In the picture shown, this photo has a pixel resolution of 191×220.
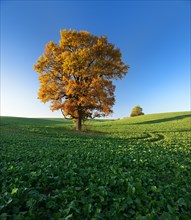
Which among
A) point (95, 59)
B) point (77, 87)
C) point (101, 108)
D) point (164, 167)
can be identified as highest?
point (95, 59)

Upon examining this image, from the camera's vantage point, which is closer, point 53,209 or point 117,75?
point 53,209

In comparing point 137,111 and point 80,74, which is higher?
point 80,74

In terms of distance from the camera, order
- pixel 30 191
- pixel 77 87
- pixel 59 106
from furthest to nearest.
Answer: pixel 59 106
pixel 77 87
pixel 30 191

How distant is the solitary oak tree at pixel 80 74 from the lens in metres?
24.8

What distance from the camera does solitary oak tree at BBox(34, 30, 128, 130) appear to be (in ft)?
81.4


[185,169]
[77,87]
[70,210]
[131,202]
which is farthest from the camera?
[77,87]

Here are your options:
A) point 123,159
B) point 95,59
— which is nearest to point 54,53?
point 95,59

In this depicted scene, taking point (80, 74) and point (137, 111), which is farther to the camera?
point (137, 111)

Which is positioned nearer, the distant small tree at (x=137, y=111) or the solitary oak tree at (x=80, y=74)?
the solitary oak tree at (x=80, y=74)

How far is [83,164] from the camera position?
8391 mm

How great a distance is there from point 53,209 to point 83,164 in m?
4.00

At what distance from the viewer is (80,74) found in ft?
83.1

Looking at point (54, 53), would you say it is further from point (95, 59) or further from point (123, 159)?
point (123, 159)

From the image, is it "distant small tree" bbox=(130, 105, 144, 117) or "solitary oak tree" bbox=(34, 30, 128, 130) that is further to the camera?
"distant small tree" bbox=(130, 105, 144, 117)
